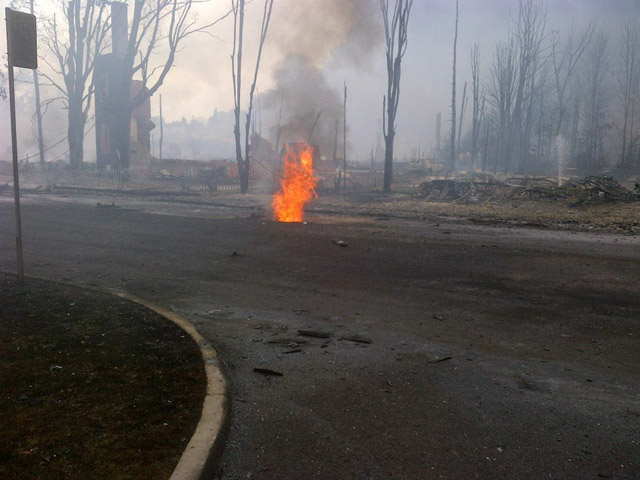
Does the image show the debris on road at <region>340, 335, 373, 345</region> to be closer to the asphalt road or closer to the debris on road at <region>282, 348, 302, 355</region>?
the asphalt road

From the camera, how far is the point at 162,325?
5.07 meters

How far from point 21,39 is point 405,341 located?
5755 millimetres

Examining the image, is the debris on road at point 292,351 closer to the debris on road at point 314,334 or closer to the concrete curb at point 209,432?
the debris on road at point 314,334

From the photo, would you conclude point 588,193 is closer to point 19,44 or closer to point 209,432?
point 19,44

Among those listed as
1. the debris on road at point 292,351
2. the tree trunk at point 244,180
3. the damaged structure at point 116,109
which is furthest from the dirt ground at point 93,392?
the damaged structure at point 116,109

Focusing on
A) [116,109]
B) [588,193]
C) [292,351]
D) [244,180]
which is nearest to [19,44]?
[292,351]

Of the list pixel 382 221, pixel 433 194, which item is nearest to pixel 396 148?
pixel 433 194

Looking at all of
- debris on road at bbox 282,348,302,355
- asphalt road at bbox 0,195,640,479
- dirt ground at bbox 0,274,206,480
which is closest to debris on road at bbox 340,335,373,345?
asphalt road at bbox 0,195,640,479

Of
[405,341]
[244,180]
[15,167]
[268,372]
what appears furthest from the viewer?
[244,180]

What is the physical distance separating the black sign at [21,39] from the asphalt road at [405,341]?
10.1 ft

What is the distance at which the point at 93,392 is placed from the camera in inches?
138

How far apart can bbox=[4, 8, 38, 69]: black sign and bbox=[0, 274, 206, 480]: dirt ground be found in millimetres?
2944

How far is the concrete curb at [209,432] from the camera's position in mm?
2688

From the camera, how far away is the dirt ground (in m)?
2.71
